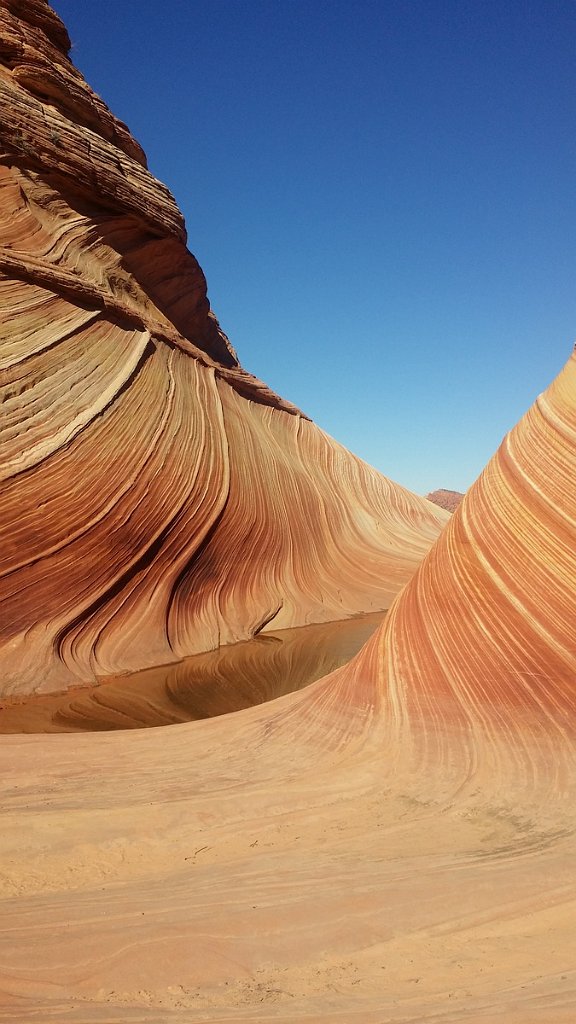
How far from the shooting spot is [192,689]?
7.12 meters

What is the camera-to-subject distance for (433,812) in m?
2.70

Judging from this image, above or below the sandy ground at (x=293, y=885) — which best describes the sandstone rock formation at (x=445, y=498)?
above

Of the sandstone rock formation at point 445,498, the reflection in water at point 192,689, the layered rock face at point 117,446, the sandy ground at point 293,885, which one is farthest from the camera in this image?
the sandstone rock formation at point 445,498

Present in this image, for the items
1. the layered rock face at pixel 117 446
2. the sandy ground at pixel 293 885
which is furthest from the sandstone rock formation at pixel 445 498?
the sandy ground at pixel 293 885

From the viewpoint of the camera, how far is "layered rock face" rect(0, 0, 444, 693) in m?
7.96

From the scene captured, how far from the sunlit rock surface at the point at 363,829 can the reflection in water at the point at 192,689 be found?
1723mm

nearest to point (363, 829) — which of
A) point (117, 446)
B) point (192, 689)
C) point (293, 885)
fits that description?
point (293, 885)

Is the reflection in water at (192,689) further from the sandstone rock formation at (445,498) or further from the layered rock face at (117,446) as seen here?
the sandstone rock formation at (445,498)

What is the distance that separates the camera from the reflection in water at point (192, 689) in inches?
234

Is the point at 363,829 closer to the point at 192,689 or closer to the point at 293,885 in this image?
the point at 293,885

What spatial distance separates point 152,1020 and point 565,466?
310cm

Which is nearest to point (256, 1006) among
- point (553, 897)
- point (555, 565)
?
point (553, 897)

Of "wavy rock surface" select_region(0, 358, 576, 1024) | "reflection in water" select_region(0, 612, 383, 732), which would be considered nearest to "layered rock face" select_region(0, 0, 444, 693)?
"reflection in water" select_region(0, 612, 383, 732)

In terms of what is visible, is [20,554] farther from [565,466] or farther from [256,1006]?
[256,1006]
